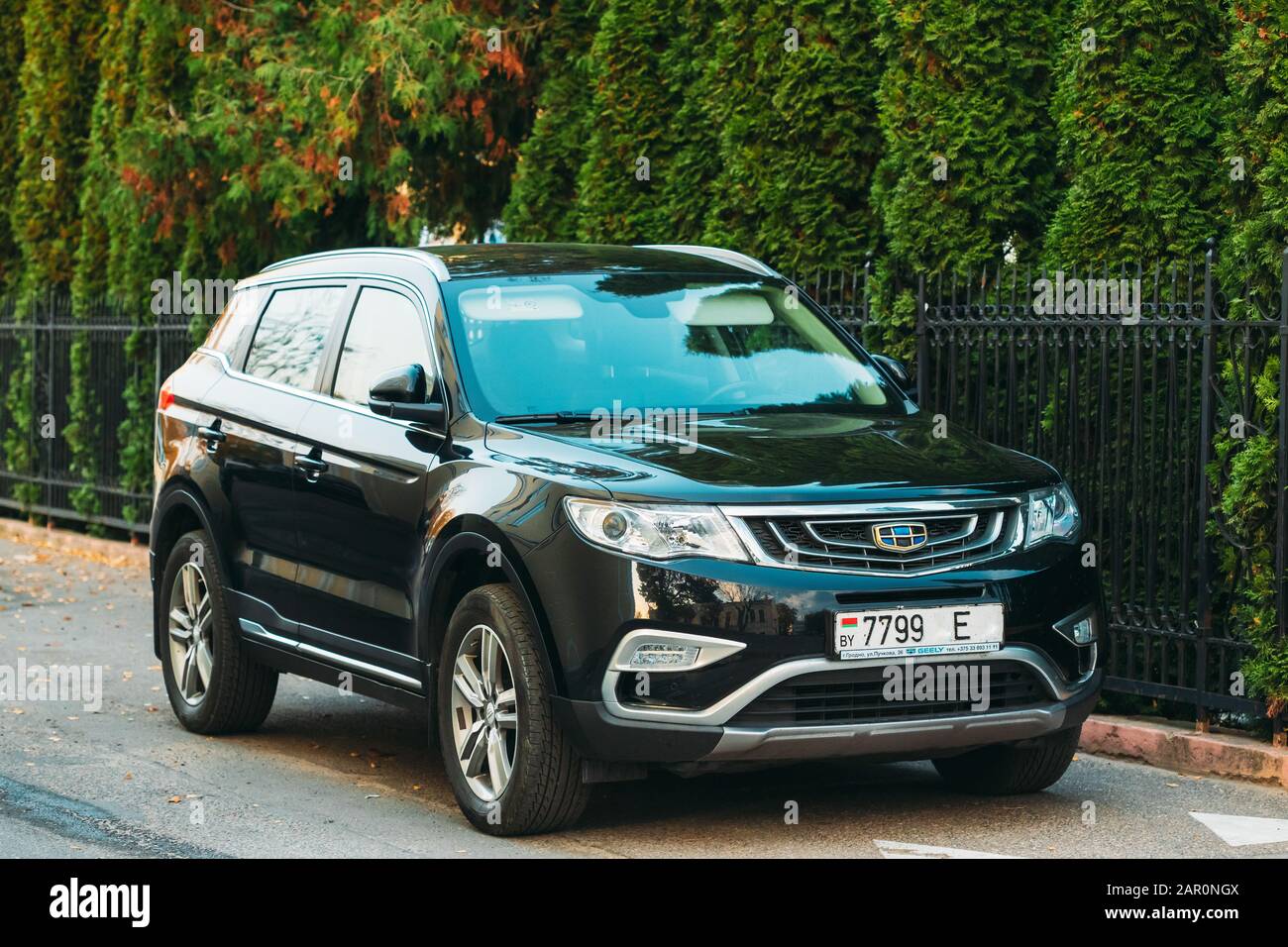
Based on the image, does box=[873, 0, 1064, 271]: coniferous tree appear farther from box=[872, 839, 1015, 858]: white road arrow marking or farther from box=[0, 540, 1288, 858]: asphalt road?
box=[872, 839, 1015, 858]: white road arrow marking

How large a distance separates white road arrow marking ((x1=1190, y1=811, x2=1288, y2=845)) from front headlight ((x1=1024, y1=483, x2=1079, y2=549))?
1260mm

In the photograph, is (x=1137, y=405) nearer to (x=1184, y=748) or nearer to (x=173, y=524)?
(x=1184, y=748)

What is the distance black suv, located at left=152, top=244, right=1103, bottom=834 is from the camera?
6473 mm

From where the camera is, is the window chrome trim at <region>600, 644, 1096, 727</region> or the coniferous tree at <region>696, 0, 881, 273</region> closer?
the window chrome trim at <region>600, 644, 1096, 727</region>

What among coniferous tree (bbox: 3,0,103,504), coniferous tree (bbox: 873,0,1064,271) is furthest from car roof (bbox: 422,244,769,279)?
coniferous tree (bbox: 3,0,103,504)

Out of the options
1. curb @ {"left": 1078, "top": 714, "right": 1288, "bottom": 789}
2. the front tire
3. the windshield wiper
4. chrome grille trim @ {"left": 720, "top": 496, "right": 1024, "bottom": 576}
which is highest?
the windshield wiper

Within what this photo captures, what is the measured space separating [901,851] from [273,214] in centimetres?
1136

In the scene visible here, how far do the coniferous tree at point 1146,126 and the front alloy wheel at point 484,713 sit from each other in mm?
4156

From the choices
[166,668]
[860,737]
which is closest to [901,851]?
[860,737]

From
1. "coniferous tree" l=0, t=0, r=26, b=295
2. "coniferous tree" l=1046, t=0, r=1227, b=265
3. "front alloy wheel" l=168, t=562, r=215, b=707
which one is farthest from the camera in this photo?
"coniferous tree" l=0, t=0, r=26, b=295

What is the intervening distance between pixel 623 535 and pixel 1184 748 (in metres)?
3.46

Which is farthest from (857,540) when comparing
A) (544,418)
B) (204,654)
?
(204,654)

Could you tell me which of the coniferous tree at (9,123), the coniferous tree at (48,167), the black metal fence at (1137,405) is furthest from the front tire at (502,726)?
the coniferous tree at (9,123)

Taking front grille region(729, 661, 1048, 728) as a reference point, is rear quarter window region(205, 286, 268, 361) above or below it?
above
